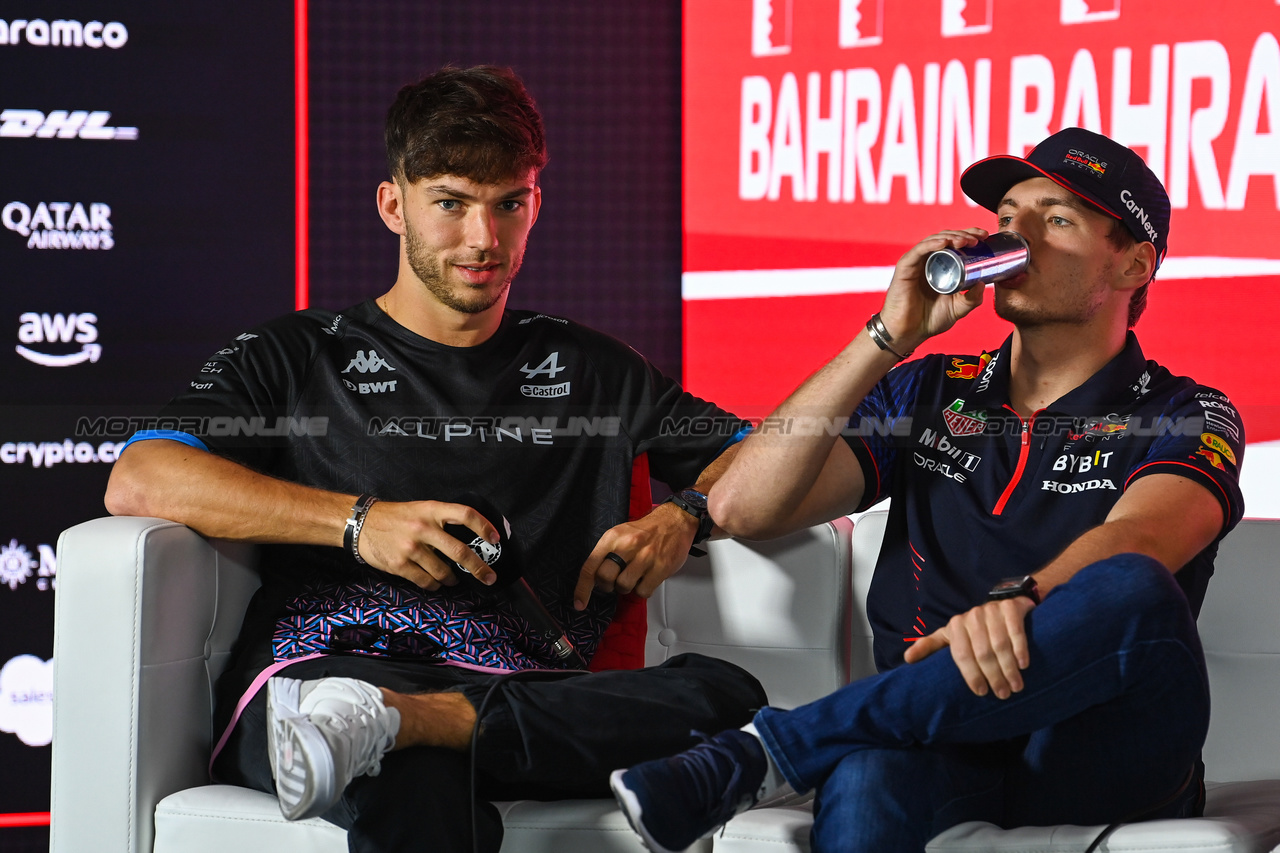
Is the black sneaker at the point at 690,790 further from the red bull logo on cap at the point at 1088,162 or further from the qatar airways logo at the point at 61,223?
the qatar airways logo at the point at 61,223

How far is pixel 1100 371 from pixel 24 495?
2.40m

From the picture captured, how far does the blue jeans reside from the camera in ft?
4.86

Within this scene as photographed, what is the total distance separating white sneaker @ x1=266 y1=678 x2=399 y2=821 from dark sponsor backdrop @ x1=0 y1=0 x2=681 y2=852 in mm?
1582

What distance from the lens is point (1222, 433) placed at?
188 cm

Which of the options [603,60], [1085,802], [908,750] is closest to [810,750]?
[908,750]

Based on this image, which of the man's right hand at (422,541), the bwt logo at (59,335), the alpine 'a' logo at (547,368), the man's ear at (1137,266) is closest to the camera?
the man's right hand at (422,541)

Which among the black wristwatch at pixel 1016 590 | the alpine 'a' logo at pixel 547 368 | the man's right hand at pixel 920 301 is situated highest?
the man's right hand at pixel 920 301

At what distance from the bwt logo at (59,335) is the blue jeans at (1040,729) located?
2033mm

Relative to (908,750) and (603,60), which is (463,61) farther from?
(908,750)

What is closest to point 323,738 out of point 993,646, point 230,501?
point 230,501

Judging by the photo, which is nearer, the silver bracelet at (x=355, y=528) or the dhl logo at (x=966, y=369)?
the silver bracelet at (x=355, y=528)

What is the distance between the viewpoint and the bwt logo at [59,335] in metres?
2.85

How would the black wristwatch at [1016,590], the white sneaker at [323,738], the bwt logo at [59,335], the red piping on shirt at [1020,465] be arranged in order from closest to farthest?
the white sneaker at [323,738], the black wristwatch at [1016,590], the red piping on shirt at [1020,465], the bwt logo at [59,335]

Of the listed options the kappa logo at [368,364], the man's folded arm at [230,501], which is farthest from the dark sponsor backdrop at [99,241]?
the man's folded arm at [230,501]
